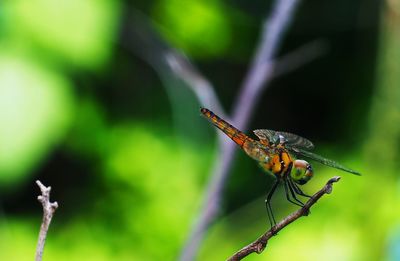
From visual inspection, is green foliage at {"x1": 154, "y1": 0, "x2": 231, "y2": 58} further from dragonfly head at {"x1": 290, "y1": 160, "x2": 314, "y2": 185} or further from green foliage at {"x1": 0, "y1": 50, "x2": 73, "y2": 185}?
dragonfly head at {"x1": 290, "y1": 160, "x2": 314, "y2": 185}

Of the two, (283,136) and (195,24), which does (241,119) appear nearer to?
(283,136)

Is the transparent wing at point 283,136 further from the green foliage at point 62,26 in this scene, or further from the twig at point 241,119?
the green foliage at point 62,26

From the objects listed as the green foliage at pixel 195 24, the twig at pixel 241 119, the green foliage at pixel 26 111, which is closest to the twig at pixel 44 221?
the twig at pixel 241 119

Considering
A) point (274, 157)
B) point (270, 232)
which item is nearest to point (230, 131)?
point (274, 157)

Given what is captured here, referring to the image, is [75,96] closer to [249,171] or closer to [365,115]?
[249,171]

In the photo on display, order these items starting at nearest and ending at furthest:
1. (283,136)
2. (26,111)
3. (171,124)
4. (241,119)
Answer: (283,136)
(241,119)
(26,111)
(171,124)

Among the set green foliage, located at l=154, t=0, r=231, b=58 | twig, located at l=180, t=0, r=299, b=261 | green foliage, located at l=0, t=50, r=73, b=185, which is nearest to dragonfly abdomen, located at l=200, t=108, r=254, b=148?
twig, located at l=180, t=0, r=299, b=261
